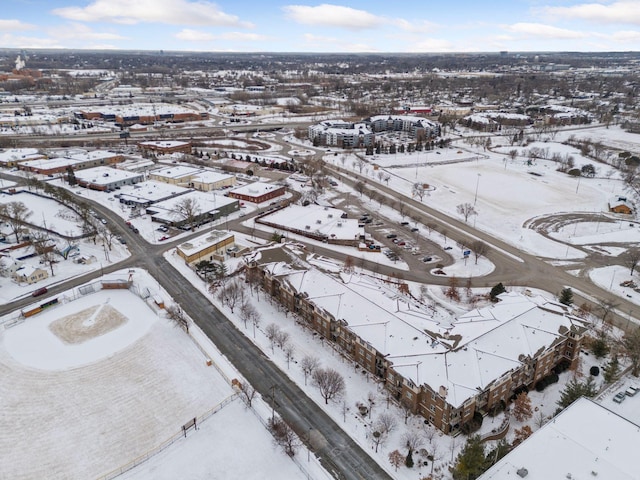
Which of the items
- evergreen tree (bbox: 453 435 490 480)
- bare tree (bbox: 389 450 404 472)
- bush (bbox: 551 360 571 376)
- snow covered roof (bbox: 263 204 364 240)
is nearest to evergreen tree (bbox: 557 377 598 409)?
bush (bbox: 551 360 571 376)

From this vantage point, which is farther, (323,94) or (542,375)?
(323,94)

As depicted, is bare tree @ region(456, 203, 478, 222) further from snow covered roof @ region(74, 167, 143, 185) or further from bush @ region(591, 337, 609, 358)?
snow covered roof @ region(74, 167, 143, 185)

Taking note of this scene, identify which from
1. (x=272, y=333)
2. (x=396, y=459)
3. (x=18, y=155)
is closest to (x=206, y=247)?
(x=272, y=333)

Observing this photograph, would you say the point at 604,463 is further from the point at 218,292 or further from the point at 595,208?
the point at 595,208

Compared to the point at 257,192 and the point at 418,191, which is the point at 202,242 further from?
the point at 418,191

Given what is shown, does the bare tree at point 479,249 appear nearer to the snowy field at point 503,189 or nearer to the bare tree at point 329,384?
the snowy field at point 503,189

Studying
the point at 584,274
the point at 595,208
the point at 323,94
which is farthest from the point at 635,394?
the point at 323,94
